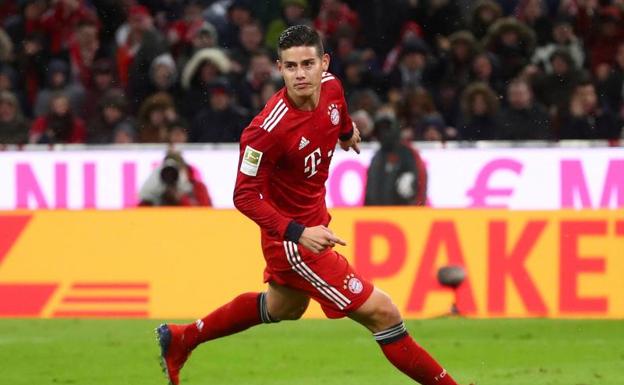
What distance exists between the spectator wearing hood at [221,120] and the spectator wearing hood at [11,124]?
77.0 inches

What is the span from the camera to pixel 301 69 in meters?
7.77

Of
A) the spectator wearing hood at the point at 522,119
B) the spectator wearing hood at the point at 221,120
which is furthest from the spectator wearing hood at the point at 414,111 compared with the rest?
the spectator wearing hood at the point at 221,120

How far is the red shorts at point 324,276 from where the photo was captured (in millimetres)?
7957

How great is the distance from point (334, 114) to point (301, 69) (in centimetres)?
42

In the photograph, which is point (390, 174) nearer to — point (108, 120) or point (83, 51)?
point (108, 120)

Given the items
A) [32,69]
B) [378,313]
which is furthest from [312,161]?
[32,69]

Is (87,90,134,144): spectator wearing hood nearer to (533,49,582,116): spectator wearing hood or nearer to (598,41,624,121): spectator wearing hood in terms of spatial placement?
(533,49,582,116): spectator wearing hood

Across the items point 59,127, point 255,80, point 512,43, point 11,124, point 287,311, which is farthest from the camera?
point 512,43

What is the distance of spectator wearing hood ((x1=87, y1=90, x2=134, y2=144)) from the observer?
17.2 metres

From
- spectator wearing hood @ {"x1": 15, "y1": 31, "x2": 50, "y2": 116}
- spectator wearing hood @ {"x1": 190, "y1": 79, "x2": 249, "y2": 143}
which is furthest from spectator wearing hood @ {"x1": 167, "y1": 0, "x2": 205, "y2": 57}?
spectator wearing hood @ {"x1": 190, "y1": 79, "x2": 249, "y2": 143}

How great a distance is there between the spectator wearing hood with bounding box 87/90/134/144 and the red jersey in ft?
30.3

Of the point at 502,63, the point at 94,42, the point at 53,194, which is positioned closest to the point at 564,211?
the point at 502,63

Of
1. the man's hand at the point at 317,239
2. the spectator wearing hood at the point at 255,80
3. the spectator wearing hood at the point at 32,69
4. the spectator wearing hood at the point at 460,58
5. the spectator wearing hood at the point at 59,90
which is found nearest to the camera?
the man's hand at the point at 317,239

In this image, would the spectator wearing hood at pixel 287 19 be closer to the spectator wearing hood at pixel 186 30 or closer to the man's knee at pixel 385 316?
A: the spectator wearing hood at pixel 186 30
